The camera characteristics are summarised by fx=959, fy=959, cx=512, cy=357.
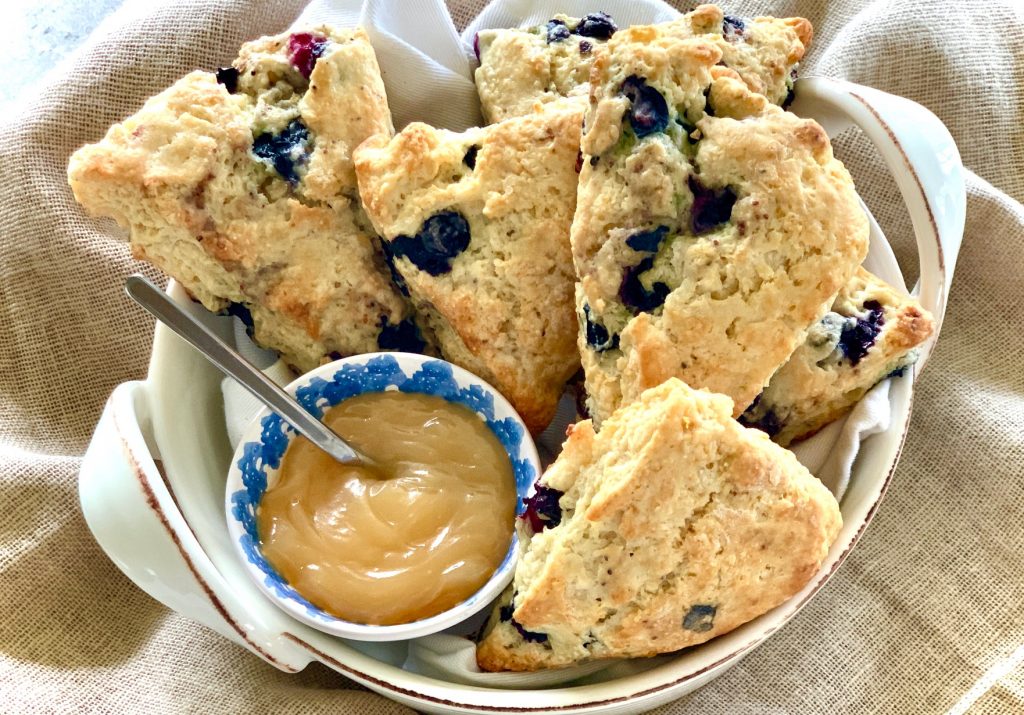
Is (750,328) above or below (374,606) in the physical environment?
above

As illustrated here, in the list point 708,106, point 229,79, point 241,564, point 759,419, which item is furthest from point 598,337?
point 229,79

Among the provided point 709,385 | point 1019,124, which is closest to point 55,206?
point 709,385

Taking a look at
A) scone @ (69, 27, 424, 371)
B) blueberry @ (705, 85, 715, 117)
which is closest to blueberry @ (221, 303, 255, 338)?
scone @ (69, 27, 424, 371)

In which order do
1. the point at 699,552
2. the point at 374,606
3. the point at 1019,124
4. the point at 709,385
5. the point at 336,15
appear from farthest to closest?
the point at 1019,124 → the point at 336,15 → the point at 374,606 → the point at 709,385 → the point at 699,552

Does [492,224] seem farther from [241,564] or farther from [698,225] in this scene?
[241,564]

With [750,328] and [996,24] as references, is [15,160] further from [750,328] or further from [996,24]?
[996,24]

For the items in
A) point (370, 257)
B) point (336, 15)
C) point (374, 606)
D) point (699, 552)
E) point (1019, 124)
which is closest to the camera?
point (699, 552)
